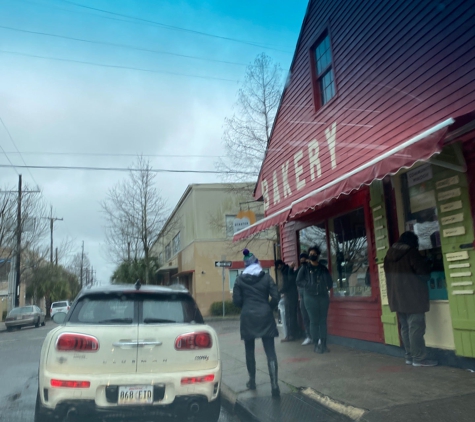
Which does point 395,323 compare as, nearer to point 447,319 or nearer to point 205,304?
point 447,319

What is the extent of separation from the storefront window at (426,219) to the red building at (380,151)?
0.02 m

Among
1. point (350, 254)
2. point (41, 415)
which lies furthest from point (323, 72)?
point (41, 415)

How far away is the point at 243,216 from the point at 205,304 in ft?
31.5

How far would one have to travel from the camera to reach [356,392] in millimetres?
5855

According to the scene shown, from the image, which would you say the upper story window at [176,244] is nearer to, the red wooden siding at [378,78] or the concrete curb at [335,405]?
the red wooden siding at [378,78]

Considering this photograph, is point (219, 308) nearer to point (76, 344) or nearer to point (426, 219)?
point (426, 219)

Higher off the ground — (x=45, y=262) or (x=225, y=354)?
(x=45, y=262)

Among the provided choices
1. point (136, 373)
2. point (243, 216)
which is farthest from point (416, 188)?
point (243, 216)

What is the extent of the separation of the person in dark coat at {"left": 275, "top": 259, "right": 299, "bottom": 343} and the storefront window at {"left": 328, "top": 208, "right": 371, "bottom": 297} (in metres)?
0.96

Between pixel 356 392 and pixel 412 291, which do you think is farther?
pixel 412 291

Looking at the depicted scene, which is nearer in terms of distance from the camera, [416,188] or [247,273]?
[247,273]

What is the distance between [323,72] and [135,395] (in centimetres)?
804

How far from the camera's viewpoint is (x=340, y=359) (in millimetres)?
8195

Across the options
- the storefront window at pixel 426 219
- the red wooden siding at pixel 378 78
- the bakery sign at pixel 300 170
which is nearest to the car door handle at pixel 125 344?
the storefront window at pixel 426 219
